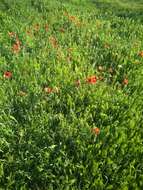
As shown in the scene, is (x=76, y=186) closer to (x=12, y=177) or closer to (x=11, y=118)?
(x=12, y=177)

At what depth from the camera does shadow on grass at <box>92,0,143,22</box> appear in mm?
11823

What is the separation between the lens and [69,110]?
576 cm

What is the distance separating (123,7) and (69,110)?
826cm

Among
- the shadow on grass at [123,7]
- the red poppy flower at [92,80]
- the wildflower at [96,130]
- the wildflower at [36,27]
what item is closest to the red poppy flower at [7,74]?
the red poppy flower at [92,80]

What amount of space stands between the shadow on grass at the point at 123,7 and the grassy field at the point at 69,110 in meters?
2.93

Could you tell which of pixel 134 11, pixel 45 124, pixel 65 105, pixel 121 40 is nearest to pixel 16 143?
pixel 45 124

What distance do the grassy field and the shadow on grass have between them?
9.60ft

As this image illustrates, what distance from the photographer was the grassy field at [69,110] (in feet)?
15.6

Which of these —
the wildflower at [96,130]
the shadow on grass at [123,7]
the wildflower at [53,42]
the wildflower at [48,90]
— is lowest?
the shadow on grass at [123,7]

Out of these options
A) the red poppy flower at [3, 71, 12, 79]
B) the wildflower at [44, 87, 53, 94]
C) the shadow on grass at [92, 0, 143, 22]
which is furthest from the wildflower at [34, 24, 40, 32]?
the shadow on grass at [92, 0, 143, 22]

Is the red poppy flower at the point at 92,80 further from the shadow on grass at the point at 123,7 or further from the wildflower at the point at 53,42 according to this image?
the shadow on grass at the point at 123,7

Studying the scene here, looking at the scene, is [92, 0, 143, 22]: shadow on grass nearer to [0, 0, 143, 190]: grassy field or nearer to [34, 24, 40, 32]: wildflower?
[0, 0, 143, 190]: grassy field

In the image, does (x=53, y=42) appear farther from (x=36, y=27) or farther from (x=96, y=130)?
(x=96, y=130)

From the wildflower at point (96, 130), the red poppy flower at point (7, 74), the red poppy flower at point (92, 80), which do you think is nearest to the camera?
the wildflower at point (96, 130)
